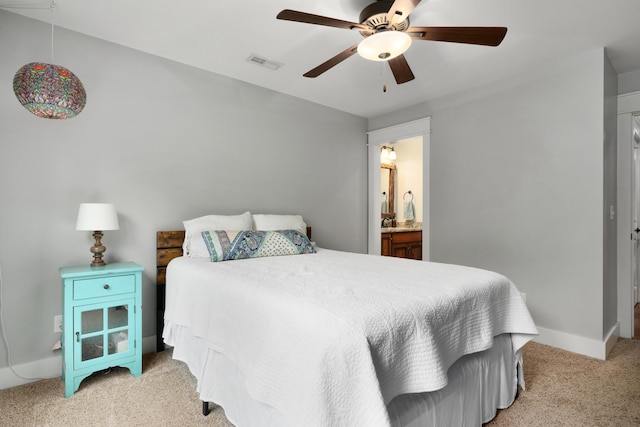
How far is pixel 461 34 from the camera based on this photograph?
1.81m

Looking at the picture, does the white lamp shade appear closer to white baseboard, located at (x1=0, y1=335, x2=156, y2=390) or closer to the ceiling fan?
white baseboard, located at (x1=0, y1=335, x2=156, y2=390)

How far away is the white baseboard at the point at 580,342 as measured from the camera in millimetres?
2613

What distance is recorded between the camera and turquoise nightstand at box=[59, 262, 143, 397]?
2057 mm

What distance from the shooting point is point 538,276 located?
298 centimetres

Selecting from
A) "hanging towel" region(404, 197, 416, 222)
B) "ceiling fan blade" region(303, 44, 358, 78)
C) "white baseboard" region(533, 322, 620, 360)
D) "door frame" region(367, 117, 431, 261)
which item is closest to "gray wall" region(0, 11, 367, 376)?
"door frame" region(367, 117, 431, 261)

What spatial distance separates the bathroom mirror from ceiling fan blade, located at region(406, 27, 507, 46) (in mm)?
3747

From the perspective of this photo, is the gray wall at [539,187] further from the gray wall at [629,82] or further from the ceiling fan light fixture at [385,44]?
the ceiling fan light fixture at [385,44]

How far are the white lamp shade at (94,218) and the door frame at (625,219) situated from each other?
4.37m

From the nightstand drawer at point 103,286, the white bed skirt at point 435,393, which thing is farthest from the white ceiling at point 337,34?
the white bed skirt at point 435,393

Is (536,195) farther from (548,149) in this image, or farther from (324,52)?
(324,52)

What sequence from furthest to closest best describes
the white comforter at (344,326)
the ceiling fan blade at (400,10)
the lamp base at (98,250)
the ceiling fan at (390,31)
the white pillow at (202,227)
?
the white pillow at (202,227)
the lamp base at (98,250)
the ceiling fan at (390,31)
the ceiling fan blade at (400,10)
the white comforter at (344,326)

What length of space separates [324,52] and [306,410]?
255 cm

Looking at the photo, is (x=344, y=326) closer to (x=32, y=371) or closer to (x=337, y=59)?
(x=337, y=59)

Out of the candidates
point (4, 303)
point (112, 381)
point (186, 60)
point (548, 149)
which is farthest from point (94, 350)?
point (548, 149)
